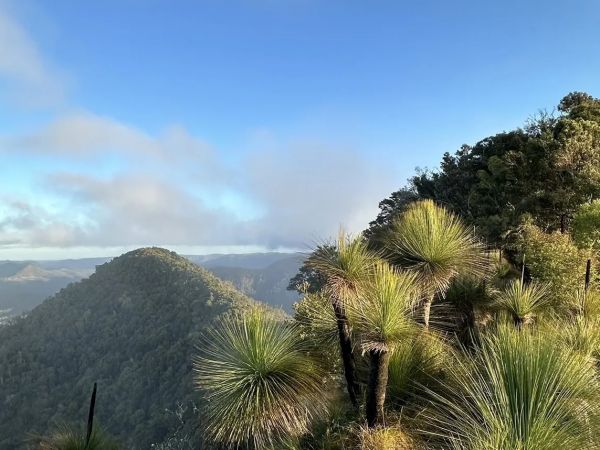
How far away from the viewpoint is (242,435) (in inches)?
199

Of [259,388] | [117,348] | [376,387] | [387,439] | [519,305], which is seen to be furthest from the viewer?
[117,348]

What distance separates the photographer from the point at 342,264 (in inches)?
227

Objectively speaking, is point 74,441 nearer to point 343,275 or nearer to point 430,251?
point 343,275

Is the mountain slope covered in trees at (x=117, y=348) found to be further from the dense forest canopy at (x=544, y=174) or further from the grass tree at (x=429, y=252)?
the grass tree at (x=429, y=252)

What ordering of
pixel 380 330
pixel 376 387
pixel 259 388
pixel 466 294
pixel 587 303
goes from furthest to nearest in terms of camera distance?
pixel 466 294
pixel 587 303
pixel 259 388
pixel 376 387
pixel 380 330

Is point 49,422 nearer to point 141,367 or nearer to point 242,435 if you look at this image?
point 141,367

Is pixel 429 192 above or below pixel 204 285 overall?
above

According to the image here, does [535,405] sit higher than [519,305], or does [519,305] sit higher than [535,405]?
[535,405]

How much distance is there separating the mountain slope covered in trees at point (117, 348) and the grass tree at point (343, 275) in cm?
5684

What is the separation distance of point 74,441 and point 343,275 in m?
9.16

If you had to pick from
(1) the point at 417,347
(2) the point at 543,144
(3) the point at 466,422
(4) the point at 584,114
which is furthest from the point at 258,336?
(4) the point at 584,114

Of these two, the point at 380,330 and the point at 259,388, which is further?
the point at 259,388

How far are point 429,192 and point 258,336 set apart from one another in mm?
29044

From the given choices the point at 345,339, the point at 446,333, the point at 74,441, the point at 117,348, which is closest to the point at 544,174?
the point at 446,333
